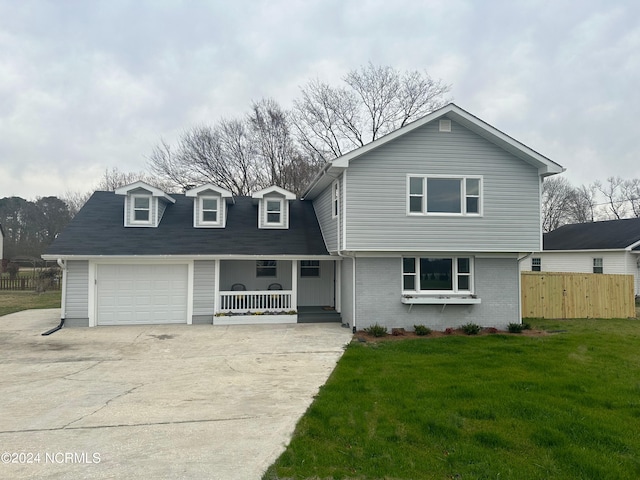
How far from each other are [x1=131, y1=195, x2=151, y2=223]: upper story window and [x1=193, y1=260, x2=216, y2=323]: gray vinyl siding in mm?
2961

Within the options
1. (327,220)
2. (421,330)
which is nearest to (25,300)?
(327,220)

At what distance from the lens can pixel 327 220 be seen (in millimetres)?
14438

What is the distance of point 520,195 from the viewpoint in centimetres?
1196

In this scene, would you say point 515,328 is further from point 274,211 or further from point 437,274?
point 274,211

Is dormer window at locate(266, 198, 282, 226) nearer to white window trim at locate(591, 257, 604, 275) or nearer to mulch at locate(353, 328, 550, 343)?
mulch at locate(353, 328, 550, 343)

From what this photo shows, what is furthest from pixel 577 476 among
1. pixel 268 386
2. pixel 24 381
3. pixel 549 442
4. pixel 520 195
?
pixel 520 195

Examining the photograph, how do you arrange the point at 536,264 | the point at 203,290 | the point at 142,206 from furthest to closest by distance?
the point at 536,264 < the point at 142,206 < the point at 203,290

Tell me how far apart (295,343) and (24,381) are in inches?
229

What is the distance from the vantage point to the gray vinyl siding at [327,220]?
513 inches

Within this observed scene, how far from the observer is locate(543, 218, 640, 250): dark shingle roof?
844 inches

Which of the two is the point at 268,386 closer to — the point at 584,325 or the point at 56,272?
the point at 584,325

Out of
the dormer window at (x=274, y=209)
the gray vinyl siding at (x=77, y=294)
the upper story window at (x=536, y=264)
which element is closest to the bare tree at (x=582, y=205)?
the upper story window at (x=536, y=264)

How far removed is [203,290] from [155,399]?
7.29 m

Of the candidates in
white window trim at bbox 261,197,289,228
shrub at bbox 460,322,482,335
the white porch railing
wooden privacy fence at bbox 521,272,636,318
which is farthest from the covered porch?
wooden privacy fence at bbox 521,272,636,318
